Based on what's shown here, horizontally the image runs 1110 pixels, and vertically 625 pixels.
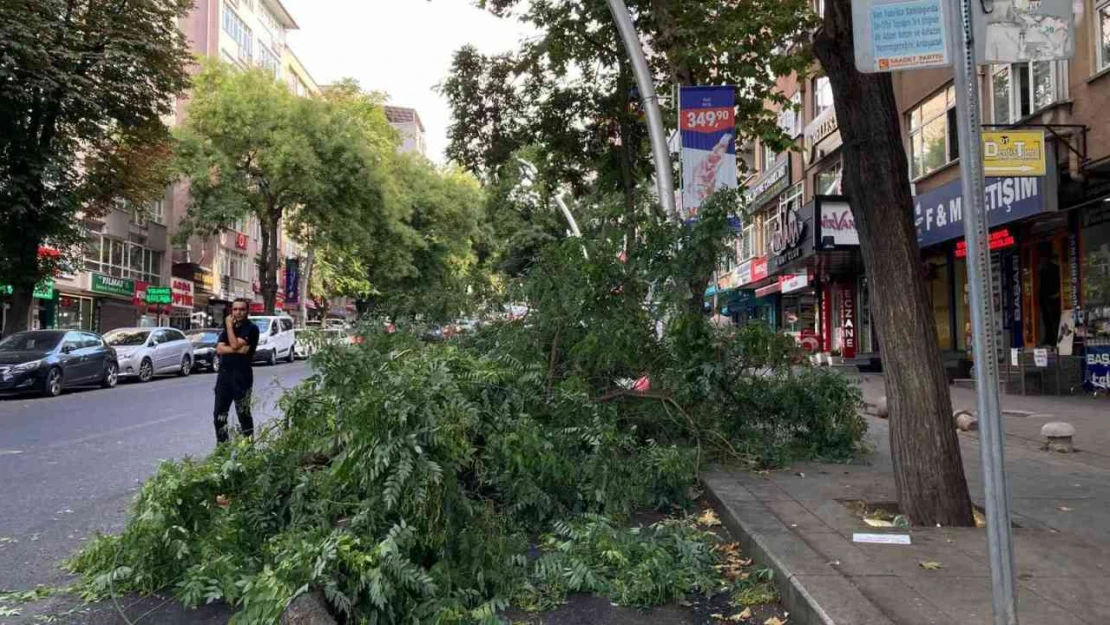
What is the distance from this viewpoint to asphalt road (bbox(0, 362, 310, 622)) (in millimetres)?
5477

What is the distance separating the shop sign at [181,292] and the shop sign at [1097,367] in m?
36.1

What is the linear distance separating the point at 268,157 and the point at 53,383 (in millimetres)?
17135

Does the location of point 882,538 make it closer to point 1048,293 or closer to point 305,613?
point 305,613

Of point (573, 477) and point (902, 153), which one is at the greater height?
point (902, 153)

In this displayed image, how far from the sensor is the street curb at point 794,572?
375 cm

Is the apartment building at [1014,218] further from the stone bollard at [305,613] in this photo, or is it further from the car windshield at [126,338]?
the car windshield at [126,338]

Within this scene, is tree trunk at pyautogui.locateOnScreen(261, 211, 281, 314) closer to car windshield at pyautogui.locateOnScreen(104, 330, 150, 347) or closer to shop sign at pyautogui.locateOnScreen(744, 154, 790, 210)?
car windshield at pyautogui.locateOnScreen(104, 330, 150, 347)

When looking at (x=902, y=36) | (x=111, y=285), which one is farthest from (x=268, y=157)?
(x=902, y=36)

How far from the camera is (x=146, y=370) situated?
23.0 meters

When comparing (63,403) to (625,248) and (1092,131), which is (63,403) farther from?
(1092,131)

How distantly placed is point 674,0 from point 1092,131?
23.4ft

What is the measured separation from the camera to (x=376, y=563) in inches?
157

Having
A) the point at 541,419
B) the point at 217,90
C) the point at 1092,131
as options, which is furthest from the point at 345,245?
the point at 541,419

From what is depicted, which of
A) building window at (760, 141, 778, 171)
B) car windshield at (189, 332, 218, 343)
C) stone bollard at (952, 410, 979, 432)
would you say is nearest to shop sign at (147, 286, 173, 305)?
car windshield at (189, 332, 218, 343)
